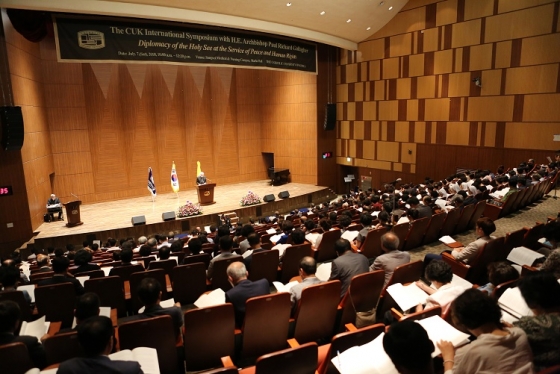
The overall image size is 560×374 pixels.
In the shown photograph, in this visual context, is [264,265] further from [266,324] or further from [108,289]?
[108,289]

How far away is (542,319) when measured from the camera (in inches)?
78.0

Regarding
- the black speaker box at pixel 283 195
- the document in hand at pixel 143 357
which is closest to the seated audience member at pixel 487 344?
the document in hand at pixel 143 357

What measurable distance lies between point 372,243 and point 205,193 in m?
8.73

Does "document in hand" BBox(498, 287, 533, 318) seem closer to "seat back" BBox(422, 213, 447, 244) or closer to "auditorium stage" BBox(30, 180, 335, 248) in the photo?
"seat back" BBox(422, 213, 447, 244)

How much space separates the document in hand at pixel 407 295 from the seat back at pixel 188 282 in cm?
215

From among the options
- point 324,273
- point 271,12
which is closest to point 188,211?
point 271,12

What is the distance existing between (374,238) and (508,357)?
3288 mm

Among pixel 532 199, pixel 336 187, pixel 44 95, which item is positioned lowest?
pixel 336 187

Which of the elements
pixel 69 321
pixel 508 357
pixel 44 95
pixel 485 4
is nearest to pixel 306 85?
pixel 485 4

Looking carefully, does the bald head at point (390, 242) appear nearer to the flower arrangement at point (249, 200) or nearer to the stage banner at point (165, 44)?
the stage banner at point (165, 44)

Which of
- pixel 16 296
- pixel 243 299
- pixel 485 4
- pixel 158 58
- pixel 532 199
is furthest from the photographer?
pixel 485 4

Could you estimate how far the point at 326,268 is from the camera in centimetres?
414

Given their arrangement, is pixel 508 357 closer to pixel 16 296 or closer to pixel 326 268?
pixel 326 268

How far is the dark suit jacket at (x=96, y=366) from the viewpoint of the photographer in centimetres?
194
